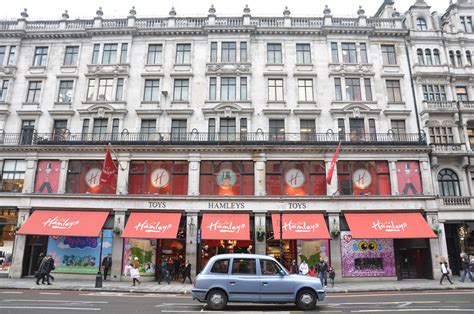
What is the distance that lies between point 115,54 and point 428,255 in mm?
29527

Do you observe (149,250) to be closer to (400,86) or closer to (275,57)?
(275,57)

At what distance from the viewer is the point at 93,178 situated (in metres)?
26.0

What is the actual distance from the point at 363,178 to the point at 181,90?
53.1ft

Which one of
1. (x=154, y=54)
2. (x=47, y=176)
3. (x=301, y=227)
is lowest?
(x=301, y=227)

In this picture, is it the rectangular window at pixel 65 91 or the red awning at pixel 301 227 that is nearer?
the red awning at pixel 301 227

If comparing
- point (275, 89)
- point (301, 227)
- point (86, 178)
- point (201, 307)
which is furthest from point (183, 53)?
point (201, 307)

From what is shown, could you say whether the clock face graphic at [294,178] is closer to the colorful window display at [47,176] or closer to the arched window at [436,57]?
the arched window at [436,57]

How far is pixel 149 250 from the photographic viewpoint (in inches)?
964

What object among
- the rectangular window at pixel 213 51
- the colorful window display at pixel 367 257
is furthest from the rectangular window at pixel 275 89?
the colorful window display at pixel 367 257

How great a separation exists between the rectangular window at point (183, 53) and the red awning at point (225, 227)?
13.5 metres

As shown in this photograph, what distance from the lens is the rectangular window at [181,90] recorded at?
28.0m

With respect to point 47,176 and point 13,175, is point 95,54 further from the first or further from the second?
point 13,175

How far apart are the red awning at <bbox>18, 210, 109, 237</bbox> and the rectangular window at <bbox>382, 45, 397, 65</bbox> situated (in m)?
25.9

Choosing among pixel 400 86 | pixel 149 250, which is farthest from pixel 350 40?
pixel 149 250
